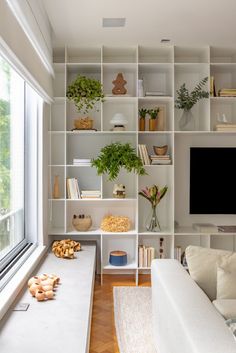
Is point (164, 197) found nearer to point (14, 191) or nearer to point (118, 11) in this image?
point (14, 191)

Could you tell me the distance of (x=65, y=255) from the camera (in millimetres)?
3854

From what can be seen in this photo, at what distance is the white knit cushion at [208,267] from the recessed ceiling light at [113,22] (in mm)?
2322

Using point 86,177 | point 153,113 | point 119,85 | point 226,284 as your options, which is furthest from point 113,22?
point 226,284

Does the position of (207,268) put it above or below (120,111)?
below

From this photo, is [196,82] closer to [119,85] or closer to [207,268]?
[119,85]

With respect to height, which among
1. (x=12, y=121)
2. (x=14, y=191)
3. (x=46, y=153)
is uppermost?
(x=12, y=121)

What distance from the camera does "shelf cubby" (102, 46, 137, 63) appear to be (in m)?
4.49

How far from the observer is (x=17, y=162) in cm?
366

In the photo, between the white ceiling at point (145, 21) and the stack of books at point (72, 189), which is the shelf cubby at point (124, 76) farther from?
the stack of books at point (72, 189)

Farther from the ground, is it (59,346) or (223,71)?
(223,71)

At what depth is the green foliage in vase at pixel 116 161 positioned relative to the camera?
167 inches

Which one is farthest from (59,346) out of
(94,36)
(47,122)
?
(94,36)

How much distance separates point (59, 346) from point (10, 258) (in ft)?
4.38

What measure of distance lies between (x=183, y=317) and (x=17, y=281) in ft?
4.71
